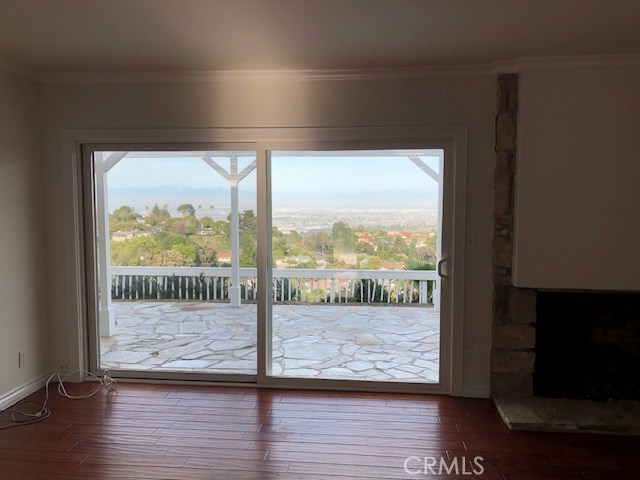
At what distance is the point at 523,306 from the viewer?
338 cm

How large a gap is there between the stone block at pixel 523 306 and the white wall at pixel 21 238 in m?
3.62

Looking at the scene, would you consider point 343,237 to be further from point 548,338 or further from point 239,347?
point 548,338

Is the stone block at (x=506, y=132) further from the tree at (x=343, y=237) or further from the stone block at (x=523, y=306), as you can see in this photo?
the tree at (x=343, y=237)

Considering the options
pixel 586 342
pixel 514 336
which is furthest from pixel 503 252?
pixel 586 342

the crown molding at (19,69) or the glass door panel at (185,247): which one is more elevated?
the crown molding at (19,69)

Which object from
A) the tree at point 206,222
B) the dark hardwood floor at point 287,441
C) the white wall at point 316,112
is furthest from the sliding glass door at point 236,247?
the dark hardwood floor at point 287,441

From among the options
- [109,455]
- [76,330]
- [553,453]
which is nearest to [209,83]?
[76,330]

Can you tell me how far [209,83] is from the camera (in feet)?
11.5

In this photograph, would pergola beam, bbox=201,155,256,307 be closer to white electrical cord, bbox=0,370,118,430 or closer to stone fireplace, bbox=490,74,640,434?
white electrical cord, bbox=0,370,118,430

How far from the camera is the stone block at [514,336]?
339 centimetres

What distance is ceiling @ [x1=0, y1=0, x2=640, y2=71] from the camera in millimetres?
2340

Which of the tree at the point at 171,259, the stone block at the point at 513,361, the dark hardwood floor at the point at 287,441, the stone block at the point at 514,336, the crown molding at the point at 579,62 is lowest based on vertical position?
the dark hardwood floor at the point at 287,441

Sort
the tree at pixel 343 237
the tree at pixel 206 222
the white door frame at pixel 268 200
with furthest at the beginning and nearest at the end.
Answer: the tree at pixel 343 237, the tree at pixel 206 222, the white door frame at pixel 268 200

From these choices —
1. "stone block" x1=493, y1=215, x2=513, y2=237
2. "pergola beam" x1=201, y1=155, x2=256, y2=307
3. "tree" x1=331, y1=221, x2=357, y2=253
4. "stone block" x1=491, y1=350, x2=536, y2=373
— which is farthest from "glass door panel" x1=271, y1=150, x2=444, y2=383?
"stone block" x1=493, y1=215, x2=513, y2=237
